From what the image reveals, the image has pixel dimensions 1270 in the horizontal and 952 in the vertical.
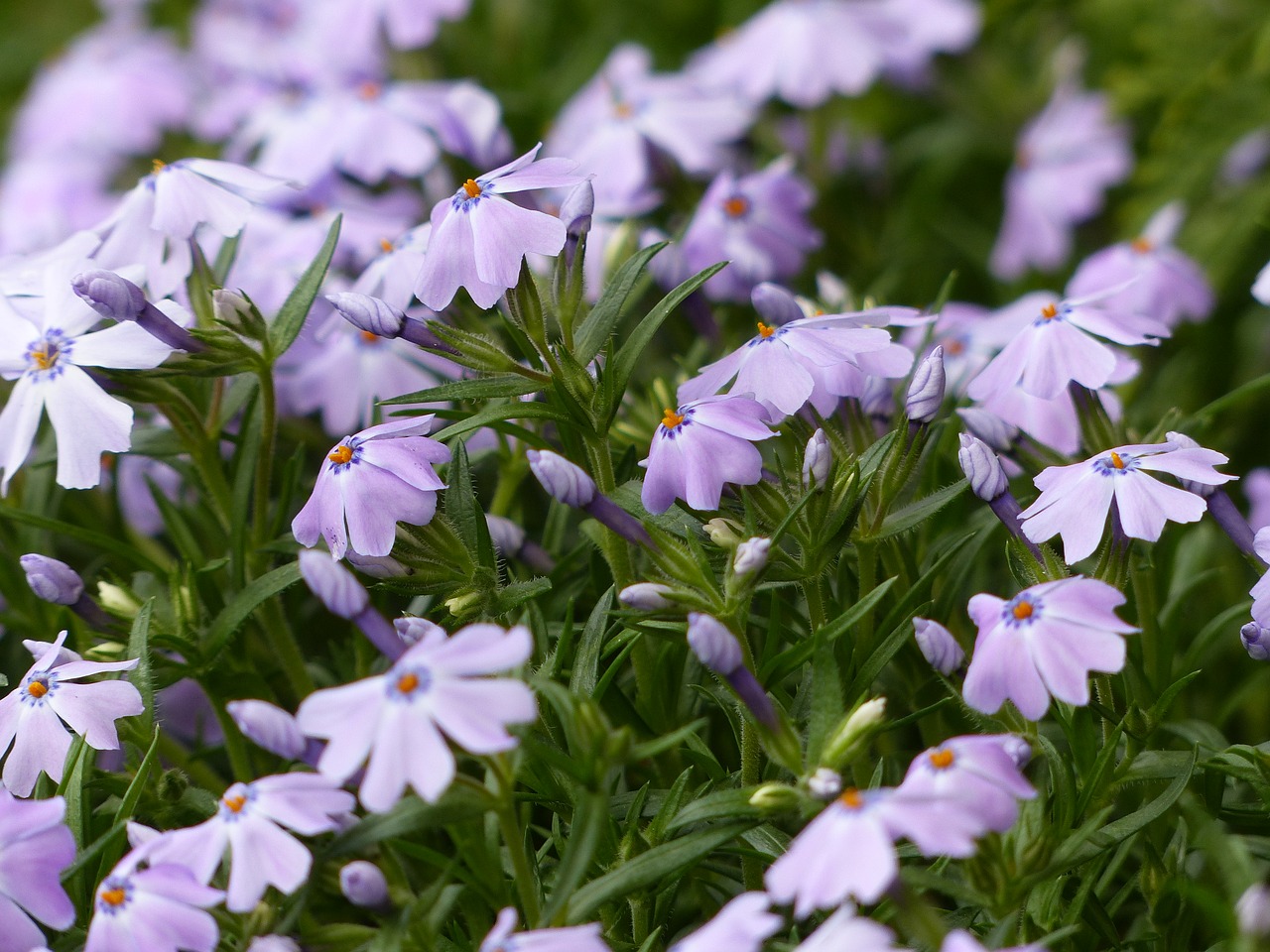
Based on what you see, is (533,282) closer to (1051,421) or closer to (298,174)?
(1051,421)

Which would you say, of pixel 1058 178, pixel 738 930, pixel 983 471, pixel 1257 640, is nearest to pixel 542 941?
pixel 738 930

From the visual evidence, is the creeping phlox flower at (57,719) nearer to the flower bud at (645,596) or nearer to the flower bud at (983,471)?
the flower bud at (645,596)

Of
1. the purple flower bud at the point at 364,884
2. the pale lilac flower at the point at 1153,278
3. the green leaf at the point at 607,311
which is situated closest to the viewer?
the purple flower bud at the point at 364,884

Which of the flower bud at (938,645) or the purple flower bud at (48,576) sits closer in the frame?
the flower bud at (938,645)

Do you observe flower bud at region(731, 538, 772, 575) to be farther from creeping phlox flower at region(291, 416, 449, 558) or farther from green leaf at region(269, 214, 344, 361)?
green leaf at region(269, 214, 344, 361)

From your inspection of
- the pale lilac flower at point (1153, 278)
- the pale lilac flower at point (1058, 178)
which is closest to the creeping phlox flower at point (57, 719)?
the pale lilac flower at point (1153, 278)

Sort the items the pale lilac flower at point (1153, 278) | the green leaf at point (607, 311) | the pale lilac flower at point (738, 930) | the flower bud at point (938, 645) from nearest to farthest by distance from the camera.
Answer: the pale lilac flower at point (738, 930) → the flower bud at point (938, 645) → the green leaf at point (607, 311) → the pale lilac flower at point (1153, 278)
